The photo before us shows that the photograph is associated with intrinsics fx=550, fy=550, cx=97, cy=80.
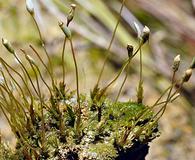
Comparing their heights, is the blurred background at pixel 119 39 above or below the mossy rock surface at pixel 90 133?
above

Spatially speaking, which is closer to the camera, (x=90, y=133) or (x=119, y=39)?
(x=90, y=133)

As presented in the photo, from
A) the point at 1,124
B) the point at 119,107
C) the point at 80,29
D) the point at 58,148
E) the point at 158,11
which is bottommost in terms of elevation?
the point at 58,148

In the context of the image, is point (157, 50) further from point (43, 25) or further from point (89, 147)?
point (89, 147)

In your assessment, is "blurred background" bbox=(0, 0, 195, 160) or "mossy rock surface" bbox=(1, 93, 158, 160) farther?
"blurred background" bbox=(0, 0, 195, 160)

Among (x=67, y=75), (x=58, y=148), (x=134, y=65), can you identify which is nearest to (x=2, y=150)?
(x=58, y=148)

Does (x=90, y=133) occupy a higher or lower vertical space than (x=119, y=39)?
lower

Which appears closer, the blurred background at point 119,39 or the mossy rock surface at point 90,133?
the mossy rock surface at point 90,133

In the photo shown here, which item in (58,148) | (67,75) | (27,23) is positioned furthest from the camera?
(27,23)

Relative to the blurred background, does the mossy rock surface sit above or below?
below
